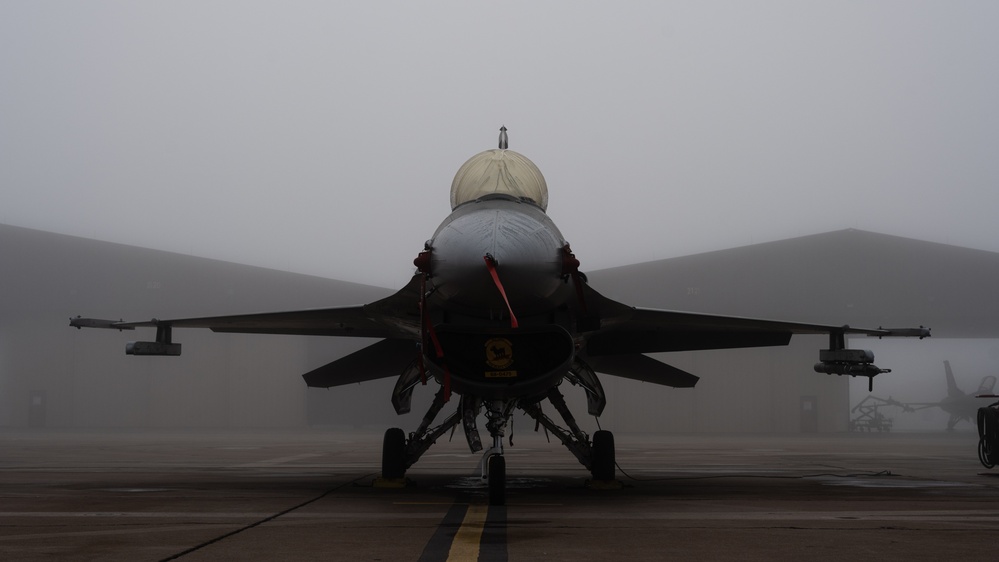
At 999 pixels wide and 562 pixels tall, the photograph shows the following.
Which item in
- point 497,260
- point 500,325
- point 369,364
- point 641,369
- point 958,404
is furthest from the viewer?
point 958,404

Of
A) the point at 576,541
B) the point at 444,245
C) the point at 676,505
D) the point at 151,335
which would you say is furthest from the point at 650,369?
the point at 151,335

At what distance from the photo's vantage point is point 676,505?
8.45m

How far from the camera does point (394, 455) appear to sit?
10539 mm

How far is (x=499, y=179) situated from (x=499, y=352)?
1857 millimetres

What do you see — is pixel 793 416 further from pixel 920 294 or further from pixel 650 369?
pixel 650 369

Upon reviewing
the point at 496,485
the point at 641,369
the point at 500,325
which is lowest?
the point at 496,485

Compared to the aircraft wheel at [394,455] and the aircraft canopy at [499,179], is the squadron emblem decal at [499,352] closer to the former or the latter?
the aircraft canopy at [499,179]

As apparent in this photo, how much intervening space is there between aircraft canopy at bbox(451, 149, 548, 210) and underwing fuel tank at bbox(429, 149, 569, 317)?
50 cm

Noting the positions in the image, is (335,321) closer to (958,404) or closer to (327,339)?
(327,339)

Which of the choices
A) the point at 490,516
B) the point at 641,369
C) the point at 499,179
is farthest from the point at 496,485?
the point at 641,369

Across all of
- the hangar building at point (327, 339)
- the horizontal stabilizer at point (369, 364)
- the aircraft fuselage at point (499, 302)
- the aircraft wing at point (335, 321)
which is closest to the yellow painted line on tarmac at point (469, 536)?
the aircraft fuselage at point (499, 302)

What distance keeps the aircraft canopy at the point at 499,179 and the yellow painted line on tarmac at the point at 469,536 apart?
296cm

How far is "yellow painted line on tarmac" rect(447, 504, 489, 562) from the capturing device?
16.9 ft

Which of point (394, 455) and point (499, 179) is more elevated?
point (499, 179)
